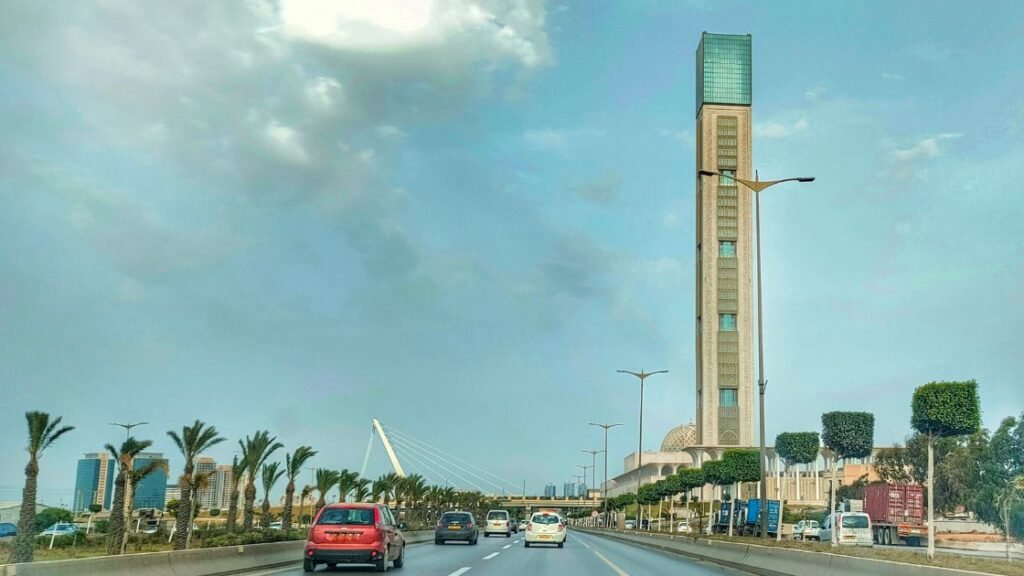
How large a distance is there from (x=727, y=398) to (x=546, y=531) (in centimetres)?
11336

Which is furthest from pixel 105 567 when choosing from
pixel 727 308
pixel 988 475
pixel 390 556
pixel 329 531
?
pixel 727 308

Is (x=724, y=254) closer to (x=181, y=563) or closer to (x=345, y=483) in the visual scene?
(x=345, y=483)

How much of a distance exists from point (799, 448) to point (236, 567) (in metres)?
43.1

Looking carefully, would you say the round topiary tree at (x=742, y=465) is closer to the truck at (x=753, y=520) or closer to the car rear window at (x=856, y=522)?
the truck at (x=753, y=520)

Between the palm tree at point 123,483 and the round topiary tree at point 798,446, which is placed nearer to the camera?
the palm tree at point 123,483

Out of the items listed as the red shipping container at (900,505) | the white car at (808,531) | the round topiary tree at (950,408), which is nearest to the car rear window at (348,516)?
the round topiary tree at (950,408)

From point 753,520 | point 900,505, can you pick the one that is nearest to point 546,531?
point 900,505

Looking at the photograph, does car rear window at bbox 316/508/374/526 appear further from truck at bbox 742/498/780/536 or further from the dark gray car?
truck at bbox 742/498/780/536

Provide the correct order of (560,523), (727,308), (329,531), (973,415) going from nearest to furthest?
(329,531) → (973,415) → (560,523) → (727,308)

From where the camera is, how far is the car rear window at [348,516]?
2422cm

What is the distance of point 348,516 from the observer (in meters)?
24.4

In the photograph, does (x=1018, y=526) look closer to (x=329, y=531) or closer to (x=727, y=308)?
(x=329, y=531)

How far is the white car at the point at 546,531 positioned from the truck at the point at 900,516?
64.3 feet

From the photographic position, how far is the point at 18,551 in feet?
126
